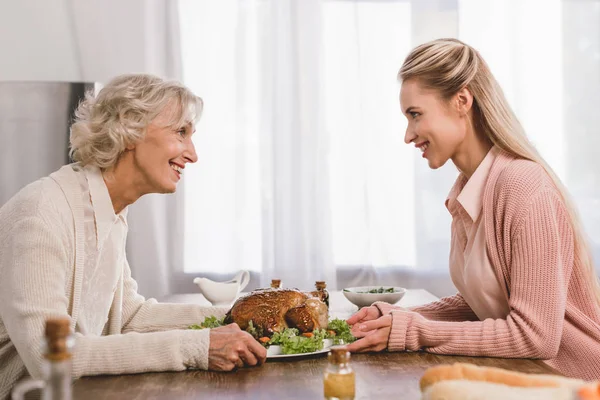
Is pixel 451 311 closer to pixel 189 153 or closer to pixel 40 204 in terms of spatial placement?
pixel 189 153

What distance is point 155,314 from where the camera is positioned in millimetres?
2178

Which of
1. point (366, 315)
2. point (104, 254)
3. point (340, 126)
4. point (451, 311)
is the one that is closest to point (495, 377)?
point (366, 315)

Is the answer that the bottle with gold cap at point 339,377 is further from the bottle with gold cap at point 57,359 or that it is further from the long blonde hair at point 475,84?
the long blonde hair at point 475,84

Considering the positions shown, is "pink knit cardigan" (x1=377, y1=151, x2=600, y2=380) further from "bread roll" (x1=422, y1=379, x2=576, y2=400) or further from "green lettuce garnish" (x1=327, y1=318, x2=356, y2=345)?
"bread roll" (x1=422, y1=379, x2=576, y2=400)

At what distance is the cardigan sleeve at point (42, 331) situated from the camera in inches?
58.0

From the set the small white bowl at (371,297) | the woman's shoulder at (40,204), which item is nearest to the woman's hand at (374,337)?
the small white bowl at (371,297)

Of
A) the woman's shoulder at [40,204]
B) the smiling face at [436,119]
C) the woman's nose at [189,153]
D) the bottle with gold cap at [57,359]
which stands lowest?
the bottle with gold cap at [57,359]

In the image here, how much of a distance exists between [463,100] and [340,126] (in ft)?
7.64

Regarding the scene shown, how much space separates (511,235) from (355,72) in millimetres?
2690

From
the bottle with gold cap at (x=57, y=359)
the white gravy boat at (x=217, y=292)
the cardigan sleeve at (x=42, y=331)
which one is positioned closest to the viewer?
the bottle with gold cap at (x=57, y=359)

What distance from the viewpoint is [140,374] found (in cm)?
147

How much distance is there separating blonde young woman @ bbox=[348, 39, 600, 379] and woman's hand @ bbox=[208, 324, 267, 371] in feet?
0.81

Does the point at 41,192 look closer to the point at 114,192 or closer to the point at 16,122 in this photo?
the point at 114,192

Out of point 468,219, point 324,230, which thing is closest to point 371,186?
point 324,230
